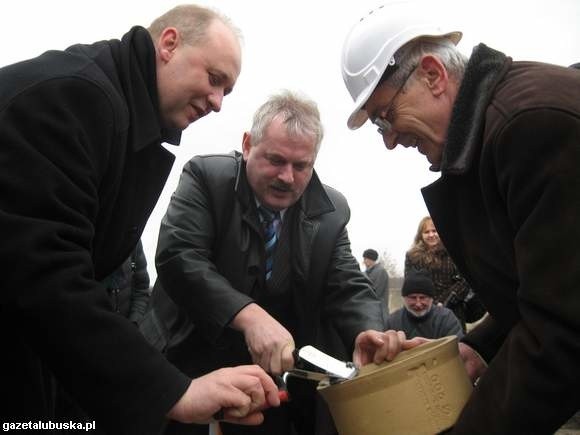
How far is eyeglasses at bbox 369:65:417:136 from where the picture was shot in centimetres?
206

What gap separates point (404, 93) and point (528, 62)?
0.40 meters

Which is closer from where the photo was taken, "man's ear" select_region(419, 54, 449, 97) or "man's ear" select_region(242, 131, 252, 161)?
"man's ear" select_region(419, 54, 449, 97)

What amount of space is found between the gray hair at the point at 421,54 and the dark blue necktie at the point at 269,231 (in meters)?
1.06

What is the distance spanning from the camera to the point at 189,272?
8.65 ft

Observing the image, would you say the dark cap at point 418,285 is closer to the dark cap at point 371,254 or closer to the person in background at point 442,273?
the person in background at point 442,273

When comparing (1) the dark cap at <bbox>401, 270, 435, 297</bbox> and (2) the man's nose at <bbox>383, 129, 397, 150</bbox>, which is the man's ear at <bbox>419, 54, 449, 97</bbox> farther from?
(1) the dark cap at <bbox>401, 270, 435, 297</bbox>

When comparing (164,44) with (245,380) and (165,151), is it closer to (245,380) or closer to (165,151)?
(165,151)

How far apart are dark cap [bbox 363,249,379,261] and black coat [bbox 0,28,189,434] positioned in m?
8.02

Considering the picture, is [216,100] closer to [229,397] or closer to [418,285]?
[229,397]

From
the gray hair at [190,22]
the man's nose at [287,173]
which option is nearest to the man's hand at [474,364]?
the man's nose at [287,173]

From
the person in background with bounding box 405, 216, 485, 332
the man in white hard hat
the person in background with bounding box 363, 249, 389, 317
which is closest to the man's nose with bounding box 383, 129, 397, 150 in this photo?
the man in white hard hat

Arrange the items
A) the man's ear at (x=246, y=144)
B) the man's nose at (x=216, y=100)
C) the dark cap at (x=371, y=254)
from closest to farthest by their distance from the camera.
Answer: the man's nose at (x=216, y=100), the man's ear at (x=246, y=144), the dark cap at (x=371, y=254)

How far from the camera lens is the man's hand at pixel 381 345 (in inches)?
83.4

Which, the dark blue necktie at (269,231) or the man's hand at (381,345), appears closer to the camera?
the man's hand at (381,345)
